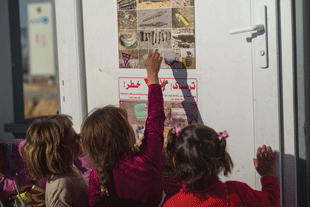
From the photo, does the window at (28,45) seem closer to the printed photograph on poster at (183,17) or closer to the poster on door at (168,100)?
the poster on door at (168,100)

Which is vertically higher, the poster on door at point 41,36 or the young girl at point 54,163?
the poster on door at point 41,36

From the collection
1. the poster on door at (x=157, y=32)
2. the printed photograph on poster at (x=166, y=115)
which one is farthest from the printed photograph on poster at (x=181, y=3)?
the printed photograph on poster at (x=166, y=115)

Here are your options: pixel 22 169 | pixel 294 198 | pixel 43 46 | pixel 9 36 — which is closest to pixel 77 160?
pixel 22 169

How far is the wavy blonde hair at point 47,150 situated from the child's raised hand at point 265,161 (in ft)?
2.85

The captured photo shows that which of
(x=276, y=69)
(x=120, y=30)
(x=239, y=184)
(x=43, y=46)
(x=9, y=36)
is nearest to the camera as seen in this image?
(x=239, y=184)

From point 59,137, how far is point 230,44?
2.95ft

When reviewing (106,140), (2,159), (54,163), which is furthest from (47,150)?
(2,159)

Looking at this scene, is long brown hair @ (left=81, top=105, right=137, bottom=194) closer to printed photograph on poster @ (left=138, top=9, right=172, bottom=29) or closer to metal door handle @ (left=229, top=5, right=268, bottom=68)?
printed photograph on poster @ (left=138, top=9, right=172, bottom=29)

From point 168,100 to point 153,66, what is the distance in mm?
197

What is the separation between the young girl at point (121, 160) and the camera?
1594mm

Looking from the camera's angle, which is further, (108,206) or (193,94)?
(193,94)

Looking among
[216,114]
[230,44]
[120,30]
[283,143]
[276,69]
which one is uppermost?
[120,30]

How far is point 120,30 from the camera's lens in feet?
6.54

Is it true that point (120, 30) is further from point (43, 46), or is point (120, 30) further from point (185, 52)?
point (43, 46)
